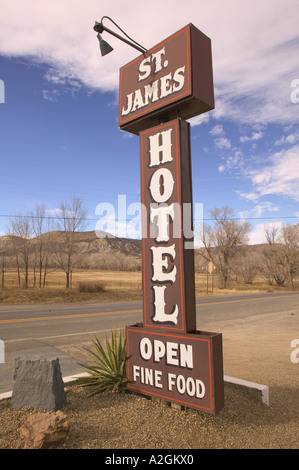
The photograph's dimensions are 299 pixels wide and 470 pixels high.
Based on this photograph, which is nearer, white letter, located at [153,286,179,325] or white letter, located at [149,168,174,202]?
white letter, located at [153,286,179,325]

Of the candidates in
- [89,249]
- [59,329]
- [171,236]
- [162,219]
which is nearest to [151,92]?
[162,219]

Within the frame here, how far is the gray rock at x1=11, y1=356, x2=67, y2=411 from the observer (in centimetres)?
386

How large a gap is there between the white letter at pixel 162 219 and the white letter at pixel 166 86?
5.03ft

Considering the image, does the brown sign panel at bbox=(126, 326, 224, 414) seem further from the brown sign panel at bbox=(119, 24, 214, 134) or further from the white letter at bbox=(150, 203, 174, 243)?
the brown sign panel at bbox=(119, 24, 214, 134)

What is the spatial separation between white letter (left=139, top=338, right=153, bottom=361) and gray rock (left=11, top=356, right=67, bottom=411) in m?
1.09

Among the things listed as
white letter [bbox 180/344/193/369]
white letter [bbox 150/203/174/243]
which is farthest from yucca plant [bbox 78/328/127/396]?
white letter [bbox 150/203/174/243]

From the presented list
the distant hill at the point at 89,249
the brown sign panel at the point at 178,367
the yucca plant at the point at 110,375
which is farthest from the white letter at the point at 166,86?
the distant hill at the point at 89,249

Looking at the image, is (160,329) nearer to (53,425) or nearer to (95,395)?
(95,395)

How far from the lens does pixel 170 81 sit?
14.8 feet

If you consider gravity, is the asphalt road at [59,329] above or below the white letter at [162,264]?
below

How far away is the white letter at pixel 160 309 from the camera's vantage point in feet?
13.9

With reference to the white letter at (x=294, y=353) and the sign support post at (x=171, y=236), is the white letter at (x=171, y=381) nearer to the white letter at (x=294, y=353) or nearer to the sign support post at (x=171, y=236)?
the sign support post at (x=171, y=236)

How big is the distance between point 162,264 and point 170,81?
245cm

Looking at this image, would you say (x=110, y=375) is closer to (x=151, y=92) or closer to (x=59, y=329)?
(x=151, y=92)
